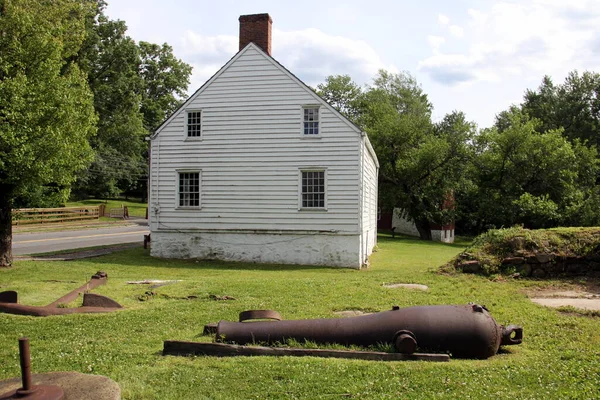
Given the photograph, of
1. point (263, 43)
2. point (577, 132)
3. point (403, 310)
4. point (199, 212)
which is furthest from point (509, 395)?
point (577, 132)

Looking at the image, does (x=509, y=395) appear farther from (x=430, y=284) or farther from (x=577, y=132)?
(x=577, y=132)

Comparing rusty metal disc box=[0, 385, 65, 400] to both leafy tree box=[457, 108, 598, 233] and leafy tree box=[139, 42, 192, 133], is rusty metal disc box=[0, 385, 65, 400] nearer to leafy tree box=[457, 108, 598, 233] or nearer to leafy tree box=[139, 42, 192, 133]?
leafy tree box=[457, 108, 598, 233]

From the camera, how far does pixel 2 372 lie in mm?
6016

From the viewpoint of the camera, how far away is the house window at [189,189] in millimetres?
21766

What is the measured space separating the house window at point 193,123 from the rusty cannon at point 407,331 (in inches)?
635

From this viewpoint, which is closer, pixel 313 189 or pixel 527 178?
pixel 313 189

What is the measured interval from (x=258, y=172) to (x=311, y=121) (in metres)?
3.00

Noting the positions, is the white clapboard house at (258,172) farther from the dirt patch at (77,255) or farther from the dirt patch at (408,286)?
the dirt patch at (408,286)

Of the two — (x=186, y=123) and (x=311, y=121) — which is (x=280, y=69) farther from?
(x=186, y=123)

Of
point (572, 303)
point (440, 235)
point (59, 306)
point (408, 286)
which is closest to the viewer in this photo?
point (59, 306)

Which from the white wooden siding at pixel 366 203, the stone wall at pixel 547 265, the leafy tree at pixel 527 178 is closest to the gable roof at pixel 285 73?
the white wooden siding at pixel 366 203

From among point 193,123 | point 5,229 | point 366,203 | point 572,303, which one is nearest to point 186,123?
point 193,123

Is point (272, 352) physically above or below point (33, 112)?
below

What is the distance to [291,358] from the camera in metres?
6.11
